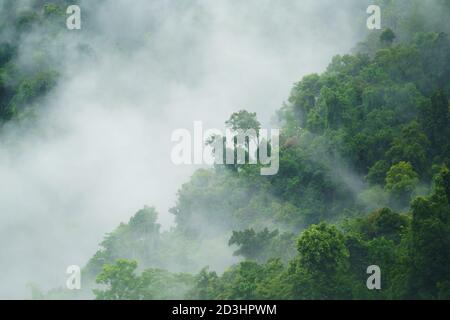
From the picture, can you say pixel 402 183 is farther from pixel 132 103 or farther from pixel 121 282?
pixel 132 103

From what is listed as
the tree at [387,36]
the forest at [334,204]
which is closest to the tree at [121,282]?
the forest at [334,204]

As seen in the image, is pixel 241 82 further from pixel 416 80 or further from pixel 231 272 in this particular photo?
pixel 231 272

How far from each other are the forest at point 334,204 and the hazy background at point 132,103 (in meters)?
5.03

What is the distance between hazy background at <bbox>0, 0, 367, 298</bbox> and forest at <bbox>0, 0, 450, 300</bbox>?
5.03m

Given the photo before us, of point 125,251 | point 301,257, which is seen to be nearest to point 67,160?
point 125,251

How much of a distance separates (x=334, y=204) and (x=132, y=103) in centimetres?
2585

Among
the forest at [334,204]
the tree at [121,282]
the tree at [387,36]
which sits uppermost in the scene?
the tree at [387,36]

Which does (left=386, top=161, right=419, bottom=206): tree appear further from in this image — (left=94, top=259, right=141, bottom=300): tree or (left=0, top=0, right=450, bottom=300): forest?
(left=94, top=259, right=141, bottom=300): tree

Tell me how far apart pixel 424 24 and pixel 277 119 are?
430 inches

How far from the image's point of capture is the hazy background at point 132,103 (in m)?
61.3

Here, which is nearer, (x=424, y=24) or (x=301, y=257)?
(x=301, y=257)

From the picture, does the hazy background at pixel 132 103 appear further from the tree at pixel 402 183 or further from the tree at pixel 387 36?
the tree at pixel 402 183

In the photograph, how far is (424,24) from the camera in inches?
2394
